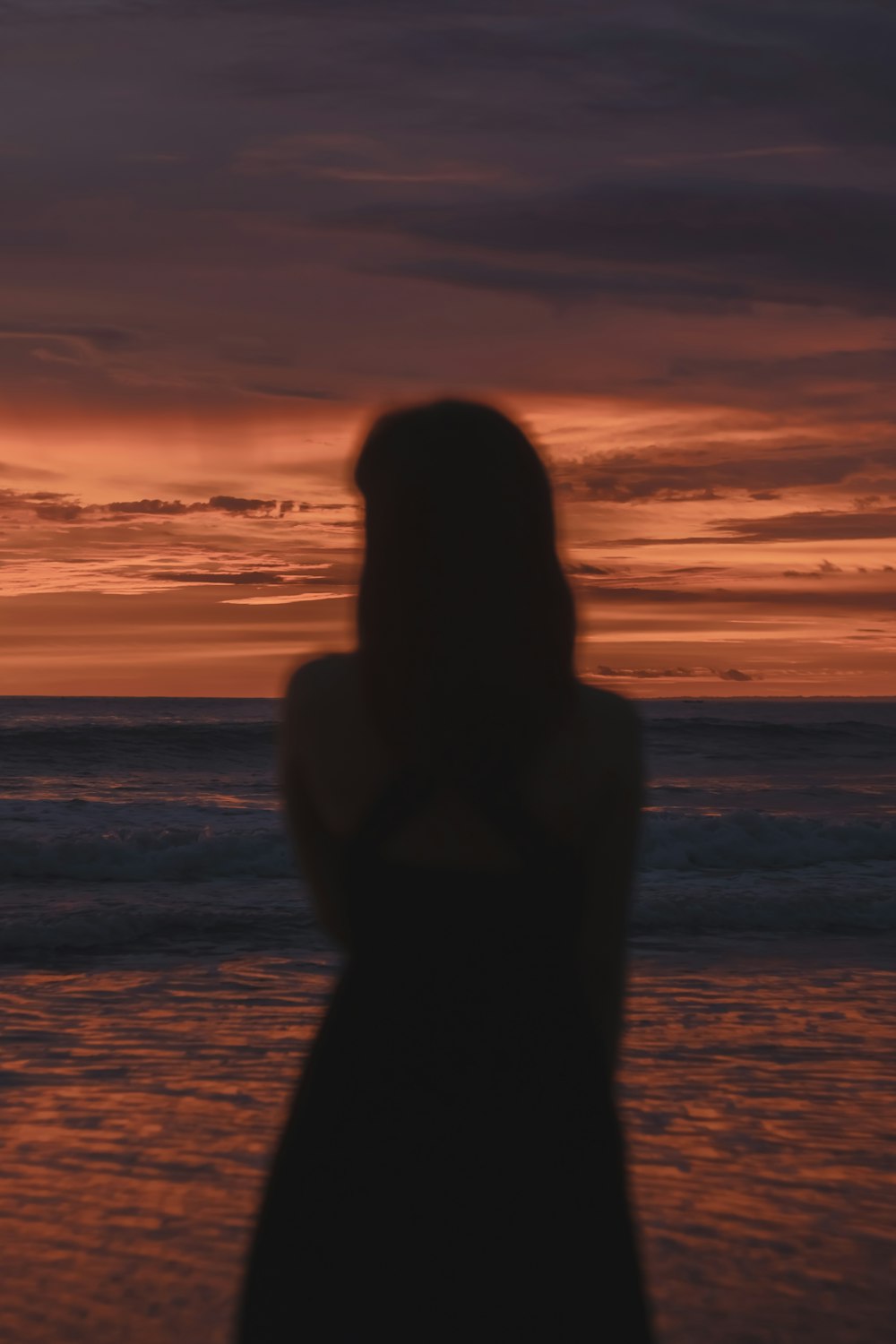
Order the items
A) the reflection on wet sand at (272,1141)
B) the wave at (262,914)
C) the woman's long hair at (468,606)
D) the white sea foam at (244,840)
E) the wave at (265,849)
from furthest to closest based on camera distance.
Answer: the wave at (265,849) < the white sea foam at (244,840) < the wave at (262,914) < the reflection on wet sand at (272,1141) < the woman's long hair at (468,606)

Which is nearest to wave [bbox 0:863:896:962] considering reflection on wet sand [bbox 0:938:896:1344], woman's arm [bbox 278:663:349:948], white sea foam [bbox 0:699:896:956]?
white sea foam [bbox 0:699:896:956]

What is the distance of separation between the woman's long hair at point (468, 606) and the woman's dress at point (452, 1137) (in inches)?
3.2

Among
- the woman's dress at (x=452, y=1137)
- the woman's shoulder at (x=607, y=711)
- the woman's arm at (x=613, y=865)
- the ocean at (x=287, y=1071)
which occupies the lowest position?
the ocean at (x=287, y=1071)

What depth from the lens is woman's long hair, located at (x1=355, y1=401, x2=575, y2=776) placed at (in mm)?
1638

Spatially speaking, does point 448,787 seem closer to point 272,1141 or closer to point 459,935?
point 459,935

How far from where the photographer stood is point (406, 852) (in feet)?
5.39

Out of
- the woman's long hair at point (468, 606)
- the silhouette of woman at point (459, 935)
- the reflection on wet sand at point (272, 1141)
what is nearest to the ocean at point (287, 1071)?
the reflection on wet sand at point (272, 1141)

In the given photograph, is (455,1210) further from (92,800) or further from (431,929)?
(92,800)

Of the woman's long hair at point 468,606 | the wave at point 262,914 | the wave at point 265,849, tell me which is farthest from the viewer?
the wave at point 265,849

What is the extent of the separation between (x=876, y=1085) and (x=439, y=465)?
221 inches

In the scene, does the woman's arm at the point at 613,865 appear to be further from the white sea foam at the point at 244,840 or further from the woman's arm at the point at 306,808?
the white sea foam at the point at 244,840

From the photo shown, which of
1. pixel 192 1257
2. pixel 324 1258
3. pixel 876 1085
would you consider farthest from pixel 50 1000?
pixel 324 1258

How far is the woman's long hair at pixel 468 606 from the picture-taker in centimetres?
164

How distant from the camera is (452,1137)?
1740 mm
